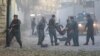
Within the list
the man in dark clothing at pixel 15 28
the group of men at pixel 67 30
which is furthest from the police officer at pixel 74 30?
the man in dark clothing at pixel 15 28

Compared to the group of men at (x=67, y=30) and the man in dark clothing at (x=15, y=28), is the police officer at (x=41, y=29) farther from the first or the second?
the man in dark clothing at (x=15, y=28)

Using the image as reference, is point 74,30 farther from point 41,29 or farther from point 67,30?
point 41,29

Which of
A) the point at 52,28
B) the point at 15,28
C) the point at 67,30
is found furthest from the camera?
the point at 67,30

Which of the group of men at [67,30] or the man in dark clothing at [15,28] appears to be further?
the group of men at [67,30]

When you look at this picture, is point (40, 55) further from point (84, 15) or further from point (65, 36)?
point (84, 15)


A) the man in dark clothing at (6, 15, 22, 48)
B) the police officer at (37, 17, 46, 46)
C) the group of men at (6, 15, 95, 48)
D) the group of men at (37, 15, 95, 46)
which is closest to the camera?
the man in dark clothing at (6, 15, 22, 48)

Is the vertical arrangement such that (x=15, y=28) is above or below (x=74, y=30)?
above

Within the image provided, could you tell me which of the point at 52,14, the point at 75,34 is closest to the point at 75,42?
the point at 75,34

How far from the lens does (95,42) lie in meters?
14.5

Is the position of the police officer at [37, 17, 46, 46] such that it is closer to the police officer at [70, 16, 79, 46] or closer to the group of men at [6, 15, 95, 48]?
the group of men at [6, 15, 95, 48]

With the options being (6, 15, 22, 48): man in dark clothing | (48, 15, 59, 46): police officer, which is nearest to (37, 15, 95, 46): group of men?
(48, 15, 59, 46): police officer

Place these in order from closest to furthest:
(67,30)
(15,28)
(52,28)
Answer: (15,28), (52,28), (67,30)

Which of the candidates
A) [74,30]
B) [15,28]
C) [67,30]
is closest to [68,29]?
[67,30]

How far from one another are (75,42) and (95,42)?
1172 mm
